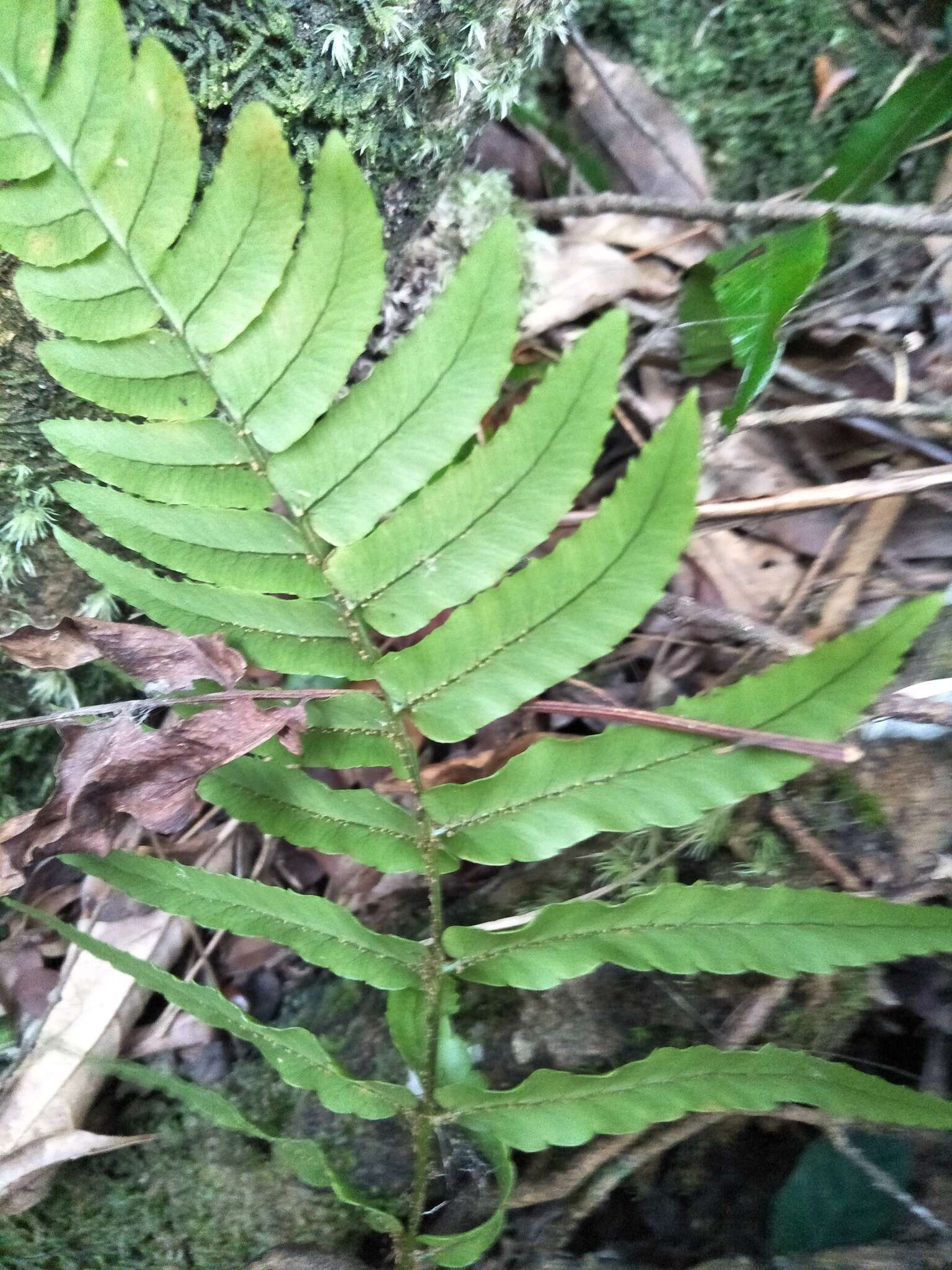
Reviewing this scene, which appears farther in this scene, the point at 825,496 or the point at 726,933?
the point at 825,496

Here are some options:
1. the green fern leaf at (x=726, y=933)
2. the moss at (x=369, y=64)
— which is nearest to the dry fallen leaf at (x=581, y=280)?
the moss at (x=369, y=64)

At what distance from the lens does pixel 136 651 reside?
1.02 metres

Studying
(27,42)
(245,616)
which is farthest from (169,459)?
(27,42)

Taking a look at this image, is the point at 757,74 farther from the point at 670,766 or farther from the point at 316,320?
the point at 670,766

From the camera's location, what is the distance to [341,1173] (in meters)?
1.30

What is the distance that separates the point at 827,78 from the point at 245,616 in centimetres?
168

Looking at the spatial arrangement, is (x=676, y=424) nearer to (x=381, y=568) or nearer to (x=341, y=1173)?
(x=381, y=568)

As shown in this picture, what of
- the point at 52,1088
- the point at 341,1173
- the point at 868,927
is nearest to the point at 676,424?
the point at 868,927

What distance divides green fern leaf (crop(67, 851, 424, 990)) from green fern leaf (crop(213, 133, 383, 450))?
22.8 inches

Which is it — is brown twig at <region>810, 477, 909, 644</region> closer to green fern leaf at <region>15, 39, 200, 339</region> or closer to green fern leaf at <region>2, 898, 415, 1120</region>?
green fern leaf at <region>2, 898, 415, 1120</region>

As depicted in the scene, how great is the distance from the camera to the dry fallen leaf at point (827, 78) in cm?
171

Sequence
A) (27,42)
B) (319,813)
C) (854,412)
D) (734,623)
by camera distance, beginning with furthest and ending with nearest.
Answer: (854,412) → (734,623) → (319,813) → (27,42)

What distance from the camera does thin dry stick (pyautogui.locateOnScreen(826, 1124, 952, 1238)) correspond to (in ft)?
3.60

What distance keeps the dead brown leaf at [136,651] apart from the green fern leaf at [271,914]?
256 millimetres
